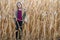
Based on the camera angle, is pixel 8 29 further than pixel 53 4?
No

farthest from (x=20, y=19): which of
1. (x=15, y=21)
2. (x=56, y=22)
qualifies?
(x=56, y=22)

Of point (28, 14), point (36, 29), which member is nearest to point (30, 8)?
point (28, 14)

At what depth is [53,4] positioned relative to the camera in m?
1.93

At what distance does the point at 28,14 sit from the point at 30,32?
5.5 inches

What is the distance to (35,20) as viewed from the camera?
1.85m

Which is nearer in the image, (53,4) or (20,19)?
(20,19)

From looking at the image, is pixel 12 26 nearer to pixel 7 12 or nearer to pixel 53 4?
pixel 7 12

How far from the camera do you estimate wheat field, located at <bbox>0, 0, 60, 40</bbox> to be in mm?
1784

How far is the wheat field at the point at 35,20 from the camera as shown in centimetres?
178

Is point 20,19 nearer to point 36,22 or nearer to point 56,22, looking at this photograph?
point 36,22

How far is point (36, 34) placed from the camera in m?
1.83

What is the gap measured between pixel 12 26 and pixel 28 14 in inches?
6.1

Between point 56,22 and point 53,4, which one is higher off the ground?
point 53,4

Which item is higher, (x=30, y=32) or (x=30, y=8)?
(x=30, y=8)
